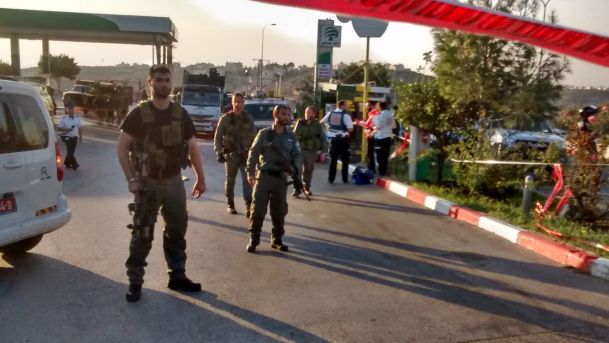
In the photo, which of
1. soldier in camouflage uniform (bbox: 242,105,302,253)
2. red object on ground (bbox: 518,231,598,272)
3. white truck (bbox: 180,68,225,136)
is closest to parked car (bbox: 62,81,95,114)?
white truck (bbox: 180,68,225,136)

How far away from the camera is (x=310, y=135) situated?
386 inches

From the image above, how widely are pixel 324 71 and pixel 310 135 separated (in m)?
12.3

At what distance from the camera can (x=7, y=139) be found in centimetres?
527

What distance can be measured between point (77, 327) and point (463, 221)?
5.71 meters

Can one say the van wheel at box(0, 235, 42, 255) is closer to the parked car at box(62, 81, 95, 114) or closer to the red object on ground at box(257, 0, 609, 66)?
the red object on ground at box(257, 0, 609, 66)

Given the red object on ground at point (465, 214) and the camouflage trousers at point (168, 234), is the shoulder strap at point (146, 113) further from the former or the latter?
the red object on ground at point (465, 214)

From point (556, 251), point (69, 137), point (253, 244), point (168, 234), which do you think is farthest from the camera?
point (69, 137)

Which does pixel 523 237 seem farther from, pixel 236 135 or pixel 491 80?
pixel 236 135

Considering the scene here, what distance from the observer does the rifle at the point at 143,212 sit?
477 centimetres

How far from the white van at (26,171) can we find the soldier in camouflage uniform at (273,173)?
194 centimetres

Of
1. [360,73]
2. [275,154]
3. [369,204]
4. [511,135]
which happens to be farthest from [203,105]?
[275,154]

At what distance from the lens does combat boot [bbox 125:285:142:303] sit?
474 centimetres

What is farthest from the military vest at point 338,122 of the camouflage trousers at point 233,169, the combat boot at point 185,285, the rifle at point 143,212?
the rifle at point 143,212

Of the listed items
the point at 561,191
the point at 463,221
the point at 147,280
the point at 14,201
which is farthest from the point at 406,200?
the point at 14,201
